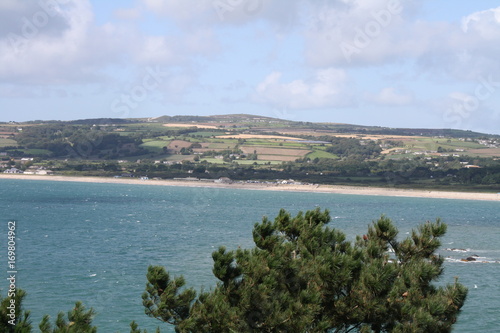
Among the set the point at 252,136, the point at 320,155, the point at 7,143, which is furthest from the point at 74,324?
the point at 252,136

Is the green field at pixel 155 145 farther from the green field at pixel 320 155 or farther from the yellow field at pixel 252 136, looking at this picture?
the green field at pixel 320 155

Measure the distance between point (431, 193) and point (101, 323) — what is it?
10421 centimetres

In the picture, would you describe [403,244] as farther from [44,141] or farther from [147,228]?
[44,141]

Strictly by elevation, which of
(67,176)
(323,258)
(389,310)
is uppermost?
(323,258)

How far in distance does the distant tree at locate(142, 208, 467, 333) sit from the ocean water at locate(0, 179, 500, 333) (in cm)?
966

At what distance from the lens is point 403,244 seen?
17.2 m

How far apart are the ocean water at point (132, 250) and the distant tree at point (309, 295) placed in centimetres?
966

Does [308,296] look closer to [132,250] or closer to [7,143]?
[132,250]

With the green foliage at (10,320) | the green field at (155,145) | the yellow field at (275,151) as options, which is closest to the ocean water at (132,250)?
the green foliage at (10,320)

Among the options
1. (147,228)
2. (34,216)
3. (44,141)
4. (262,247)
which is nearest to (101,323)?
(262,247)

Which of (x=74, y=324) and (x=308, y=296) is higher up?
(x=308, y=296)

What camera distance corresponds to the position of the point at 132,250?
145 feet

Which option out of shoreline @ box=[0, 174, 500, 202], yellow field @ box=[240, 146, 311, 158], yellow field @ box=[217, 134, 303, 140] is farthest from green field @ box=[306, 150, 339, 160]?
shoreline @ box=[0, 174, 500, 202]

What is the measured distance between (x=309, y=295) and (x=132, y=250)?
3056 centimetres
